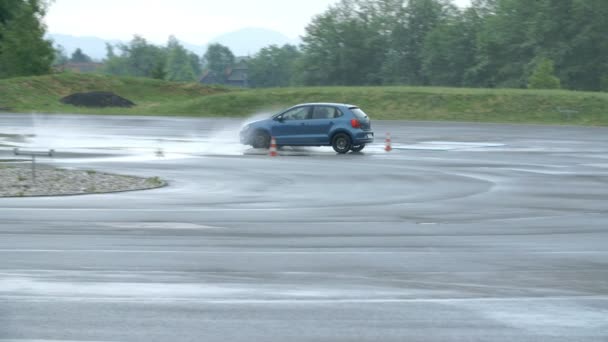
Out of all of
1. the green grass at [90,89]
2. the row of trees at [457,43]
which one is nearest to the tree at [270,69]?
the row of trees at [457,43]

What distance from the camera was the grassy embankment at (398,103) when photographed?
56.8m

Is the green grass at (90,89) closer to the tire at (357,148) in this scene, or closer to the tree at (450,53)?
the tire at (357,148)

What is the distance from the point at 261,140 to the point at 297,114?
144 cm

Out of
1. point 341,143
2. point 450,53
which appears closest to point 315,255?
point 341,143

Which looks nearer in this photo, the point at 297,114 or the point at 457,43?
the point at 297,114

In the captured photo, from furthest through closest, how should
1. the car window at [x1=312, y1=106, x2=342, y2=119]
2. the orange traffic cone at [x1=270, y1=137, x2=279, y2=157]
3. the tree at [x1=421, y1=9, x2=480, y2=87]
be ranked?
the tree at [x1=421, y1=9, x2=480, y2=87] → the car window at [x1=312, y1=106, x2=342, y2=119] → the orange traffic cone at [x1=270, y1=137, x2=279, y2=157]

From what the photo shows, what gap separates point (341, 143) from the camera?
31.1 meters

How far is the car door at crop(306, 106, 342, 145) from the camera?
3133 cm

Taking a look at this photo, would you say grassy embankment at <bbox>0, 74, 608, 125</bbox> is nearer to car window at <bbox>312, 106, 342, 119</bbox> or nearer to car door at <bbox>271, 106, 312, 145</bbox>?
car window at <bbox>312, 106, 342, 119</bbox>

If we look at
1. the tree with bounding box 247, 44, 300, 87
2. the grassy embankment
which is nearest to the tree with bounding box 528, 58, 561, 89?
the grassy embankment

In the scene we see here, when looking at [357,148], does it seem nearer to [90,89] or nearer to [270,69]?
[90,89]

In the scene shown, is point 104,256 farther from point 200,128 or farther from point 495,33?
point 495,33

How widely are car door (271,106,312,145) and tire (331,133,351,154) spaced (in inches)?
42.1

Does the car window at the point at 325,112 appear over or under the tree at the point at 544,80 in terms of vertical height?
under
